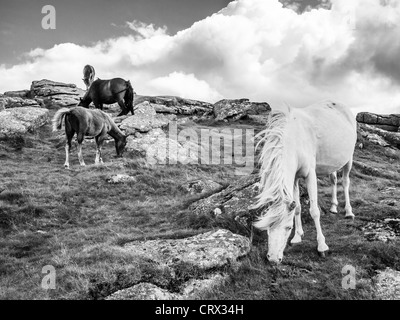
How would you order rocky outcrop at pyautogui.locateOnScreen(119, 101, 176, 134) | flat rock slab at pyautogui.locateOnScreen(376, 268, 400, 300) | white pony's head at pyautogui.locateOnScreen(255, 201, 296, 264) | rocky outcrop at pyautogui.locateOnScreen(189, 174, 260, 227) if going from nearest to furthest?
1. flat rock slab at pyautogui.locateOnScreen(376, 268, 400, 300)
2. white pony's head at pyautogui.locateOnScreen(255, 201, 296, 264)
3. rocky outcrop at pyautogui.locateOnScreen(189, 174, 260, 227)
4. rocky outcrop at pyautogui.locateOnScreen(119, 101, 176, 134)

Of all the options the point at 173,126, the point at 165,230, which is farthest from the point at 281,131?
the point at 173,126

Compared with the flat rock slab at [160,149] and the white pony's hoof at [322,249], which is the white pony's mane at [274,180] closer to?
the white pony's hoof at [322,249]

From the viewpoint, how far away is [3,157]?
62.6 feet

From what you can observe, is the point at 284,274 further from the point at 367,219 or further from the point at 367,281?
the point at 367,219

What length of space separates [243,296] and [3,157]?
17863 mm

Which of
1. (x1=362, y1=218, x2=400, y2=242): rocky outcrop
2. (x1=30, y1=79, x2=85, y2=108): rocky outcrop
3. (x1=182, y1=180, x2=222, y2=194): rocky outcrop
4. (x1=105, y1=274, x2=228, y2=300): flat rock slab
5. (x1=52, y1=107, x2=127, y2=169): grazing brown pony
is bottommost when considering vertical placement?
(x1=105, y1=274, x2=228, y2=300): flat rock slab

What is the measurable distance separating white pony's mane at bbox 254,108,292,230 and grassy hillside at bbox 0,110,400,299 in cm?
108

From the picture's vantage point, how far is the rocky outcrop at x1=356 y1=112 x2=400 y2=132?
46.3 metres

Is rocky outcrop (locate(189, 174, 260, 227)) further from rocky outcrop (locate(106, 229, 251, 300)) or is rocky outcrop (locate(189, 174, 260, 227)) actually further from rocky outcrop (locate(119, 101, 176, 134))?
rocky outcrop (locate(119, 101, 176, 134))

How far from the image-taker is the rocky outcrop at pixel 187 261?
5.85 metres

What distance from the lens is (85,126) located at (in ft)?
60.3

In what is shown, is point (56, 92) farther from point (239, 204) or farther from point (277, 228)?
point (277, 228)

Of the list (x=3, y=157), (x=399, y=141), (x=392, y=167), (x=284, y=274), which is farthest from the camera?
(x=399, y=141)

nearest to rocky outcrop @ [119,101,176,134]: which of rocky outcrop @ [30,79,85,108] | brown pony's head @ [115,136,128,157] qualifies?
brown pony's head @ [115,136,128,157]
